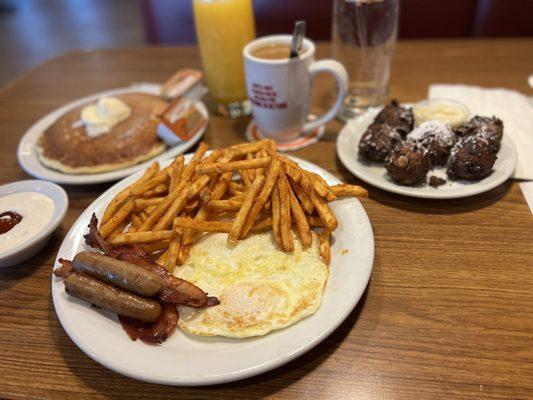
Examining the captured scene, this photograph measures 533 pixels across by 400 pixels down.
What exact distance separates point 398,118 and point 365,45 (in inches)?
21.0

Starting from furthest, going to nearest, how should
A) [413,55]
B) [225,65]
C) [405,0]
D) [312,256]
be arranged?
[405,0] < [413,55] < [225,65] < [312,256]

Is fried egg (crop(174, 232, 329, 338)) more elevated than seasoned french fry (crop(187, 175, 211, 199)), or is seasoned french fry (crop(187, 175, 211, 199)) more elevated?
seasoned french fry (crop(187, 175, 211, 199))

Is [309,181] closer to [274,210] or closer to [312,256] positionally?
[274,210]

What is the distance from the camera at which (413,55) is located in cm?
282

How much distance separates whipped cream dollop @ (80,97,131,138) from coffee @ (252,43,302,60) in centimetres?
72

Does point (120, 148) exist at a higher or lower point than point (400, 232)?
higher

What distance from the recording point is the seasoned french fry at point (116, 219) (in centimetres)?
144

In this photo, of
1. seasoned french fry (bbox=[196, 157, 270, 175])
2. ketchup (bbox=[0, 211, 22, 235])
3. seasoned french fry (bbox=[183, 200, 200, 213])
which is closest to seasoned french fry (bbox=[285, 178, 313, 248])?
seasoned french fry (bbox=[196, 157, 270, 175])

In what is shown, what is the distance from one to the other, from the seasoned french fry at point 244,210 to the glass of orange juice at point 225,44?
1.03 meters

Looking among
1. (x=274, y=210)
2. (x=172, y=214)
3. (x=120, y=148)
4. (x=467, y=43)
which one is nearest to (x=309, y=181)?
(x=274, y=210)

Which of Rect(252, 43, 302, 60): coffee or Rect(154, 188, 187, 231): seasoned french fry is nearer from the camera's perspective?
Rect(154, 188, 187, 231): seasoned french fry

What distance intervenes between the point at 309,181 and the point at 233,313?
0.53 metres

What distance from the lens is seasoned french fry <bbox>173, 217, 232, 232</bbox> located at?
137 cm

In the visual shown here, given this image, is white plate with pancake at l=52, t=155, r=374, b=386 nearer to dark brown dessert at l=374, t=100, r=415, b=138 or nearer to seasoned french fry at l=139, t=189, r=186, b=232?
seasoned french fry at l=139, t=189, r=186, b=232
